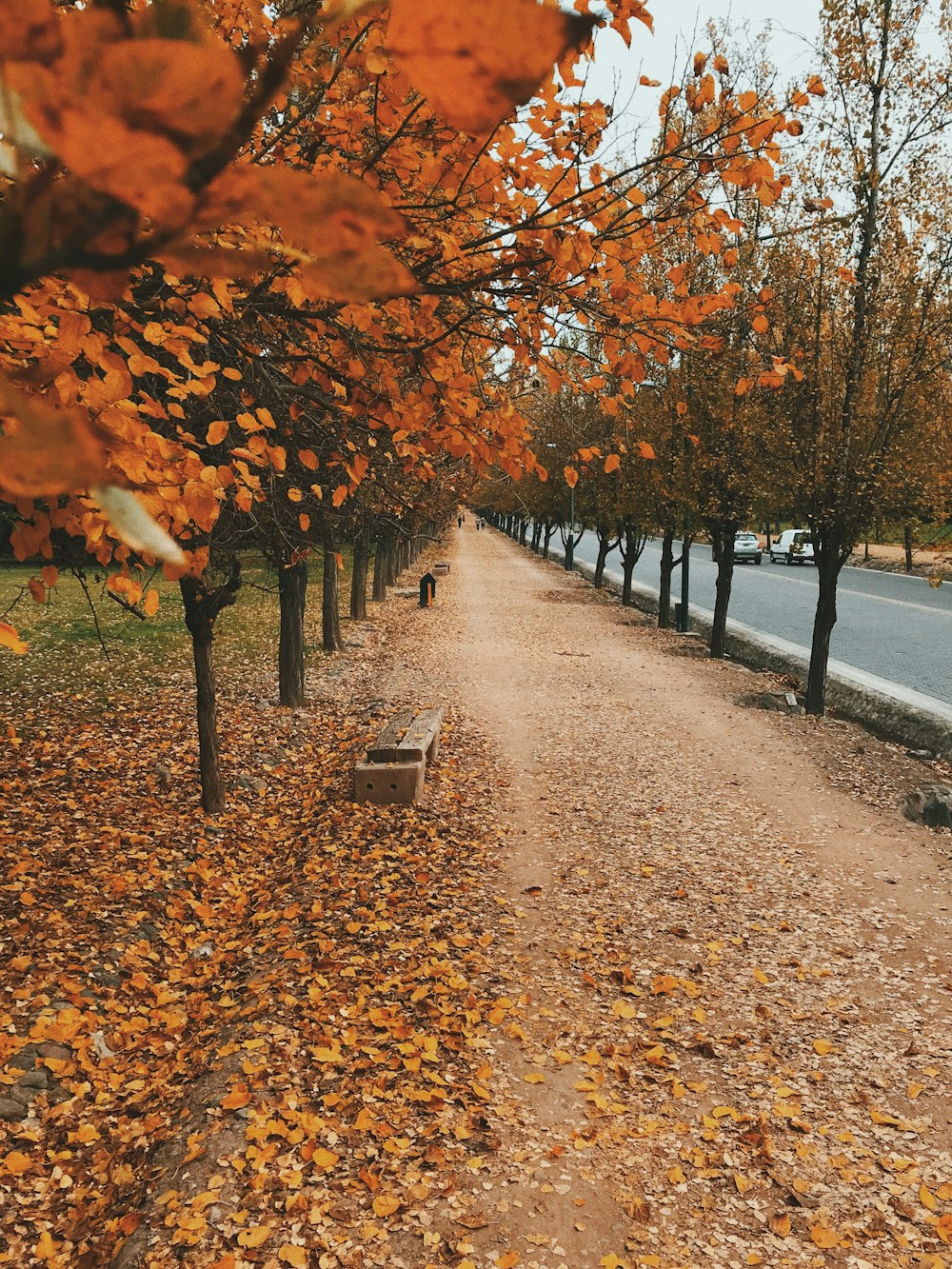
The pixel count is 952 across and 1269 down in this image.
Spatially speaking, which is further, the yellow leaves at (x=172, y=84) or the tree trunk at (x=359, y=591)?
the tree trunk at (x=359, y=591)

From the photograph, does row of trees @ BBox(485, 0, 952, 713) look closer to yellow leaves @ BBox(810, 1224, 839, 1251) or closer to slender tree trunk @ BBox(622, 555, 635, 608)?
yellow leaves @ BBox(810, 1224, 839, 1251)

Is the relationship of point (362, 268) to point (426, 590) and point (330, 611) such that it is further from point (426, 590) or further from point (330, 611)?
point (426, 590)

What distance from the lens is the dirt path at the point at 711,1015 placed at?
11.8ft

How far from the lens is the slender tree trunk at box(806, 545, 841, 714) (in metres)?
11.6

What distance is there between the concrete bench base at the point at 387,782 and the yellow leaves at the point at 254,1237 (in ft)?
15.0

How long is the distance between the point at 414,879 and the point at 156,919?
187 centimetres

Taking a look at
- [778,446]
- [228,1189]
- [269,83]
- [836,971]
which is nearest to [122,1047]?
[228,1189]

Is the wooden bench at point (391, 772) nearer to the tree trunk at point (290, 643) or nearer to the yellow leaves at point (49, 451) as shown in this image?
the tree trunk at point (290, 643)

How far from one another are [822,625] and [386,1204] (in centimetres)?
994

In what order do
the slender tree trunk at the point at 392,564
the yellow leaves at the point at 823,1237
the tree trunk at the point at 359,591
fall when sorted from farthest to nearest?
1. the slender tree trunk at the point at 392,564
2. the tree trunk at the point at 359,591
3. the yellow leaves at the point at 823,1237

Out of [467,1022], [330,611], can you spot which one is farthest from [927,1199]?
[330,611]

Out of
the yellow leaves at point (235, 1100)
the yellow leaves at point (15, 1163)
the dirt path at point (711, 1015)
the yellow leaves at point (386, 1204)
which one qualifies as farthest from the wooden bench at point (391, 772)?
the yellow leaves at point (386, 1204)

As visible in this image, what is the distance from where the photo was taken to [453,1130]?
158 inches

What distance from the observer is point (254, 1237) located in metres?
3.39
